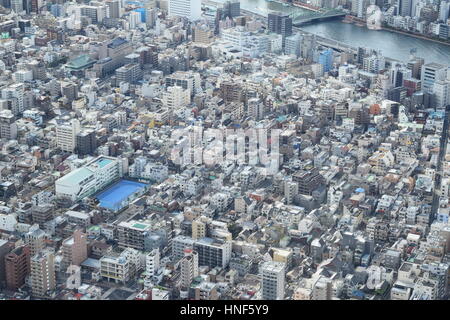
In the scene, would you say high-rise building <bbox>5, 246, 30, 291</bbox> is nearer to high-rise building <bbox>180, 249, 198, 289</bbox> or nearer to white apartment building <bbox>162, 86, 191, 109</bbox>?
high-rise building <bbox>180, 249, 198, 289</bbox>

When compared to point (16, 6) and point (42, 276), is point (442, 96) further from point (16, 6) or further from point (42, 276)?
point (16, 6)

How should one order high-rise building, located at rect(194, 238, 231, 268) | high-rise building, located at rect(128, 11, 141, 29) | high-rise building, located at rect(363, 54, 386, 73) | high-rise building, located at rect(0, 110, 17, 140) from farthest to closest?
high-rise building, located at rect(128, 11, 141, 29) → high-rise building, located at rect(363, 54, 386, 73) → high-rise building, located at rect(0, 110, 17, 140) → high-rise building, located at rect(194, 238, 231, 268)

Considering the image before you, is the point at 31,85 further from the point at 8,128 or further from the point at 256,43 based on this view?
the point at 256,43

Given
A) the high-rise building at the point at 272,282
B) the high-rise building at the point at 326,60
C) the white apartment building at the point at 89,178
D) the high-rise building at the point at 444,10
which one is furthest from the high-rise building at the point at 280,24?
the high-rise building at the point at 272,282

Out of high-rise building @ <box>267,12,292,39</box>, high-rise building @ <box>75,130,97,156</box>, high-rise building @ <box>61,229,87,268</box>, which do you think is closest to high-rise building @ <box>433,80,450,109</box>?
high-rise building @ <box>267,12,292,39</box>
